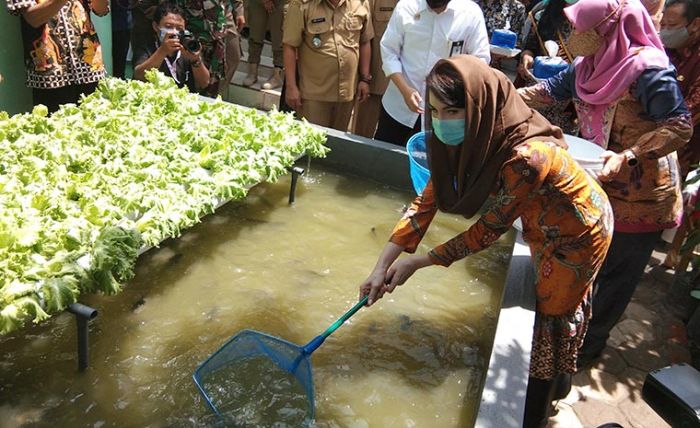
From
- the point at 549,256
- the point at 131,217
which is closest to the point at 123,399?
the point at 131,217

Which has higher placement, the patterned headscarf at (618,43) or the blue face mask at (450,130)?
the patterned headscarf at (618,43)

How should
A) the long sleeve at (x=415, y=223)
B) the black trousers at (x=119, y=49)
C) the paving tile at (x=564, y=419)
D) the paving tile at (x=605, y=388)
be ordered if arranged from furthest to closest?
the black trousers at (x=119, y=49) < the paving tile at (x=605, y=388) < the paving tile at (x=564, y=419) < the long sleeve at (x=415, y=223)

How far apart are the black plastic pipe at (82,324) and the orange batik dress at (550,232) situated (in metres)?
1.36

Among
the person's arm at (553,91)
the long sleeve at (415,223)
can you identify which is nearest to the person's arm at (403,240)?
the long sleeve at (415,223)

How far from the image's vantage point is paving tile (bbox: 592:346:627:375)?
12.6 ft

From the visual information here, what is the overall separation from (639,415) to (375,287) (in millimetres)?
2128

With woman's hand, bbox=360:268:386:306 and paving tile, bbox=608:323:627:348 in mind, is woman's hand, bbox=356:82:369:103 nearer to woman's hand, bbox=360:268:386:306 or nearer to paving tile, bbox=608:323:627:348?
paving tile, bbox=608:323:627:348

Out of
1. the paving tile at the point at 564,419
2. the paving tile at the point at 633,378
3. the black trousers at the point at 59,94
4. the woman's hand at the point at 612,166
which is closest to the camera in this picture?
the woman's hand at the point at 612,166

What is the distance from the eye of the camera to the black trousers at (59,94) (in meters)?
4.15

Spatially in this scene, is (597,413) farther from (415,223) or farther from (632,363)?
(415,223)

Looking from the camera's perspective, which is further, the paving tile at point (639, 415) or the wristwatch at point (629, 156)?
the paving tile at point (639, 415)

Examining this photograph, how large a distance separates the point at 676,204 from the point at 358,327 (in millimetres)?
1824

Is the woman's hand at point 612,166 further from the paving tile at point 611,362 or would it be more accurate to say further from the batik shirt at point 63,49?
the batik shirt at point 63,49

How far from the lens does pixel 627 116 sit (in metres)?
2.95
